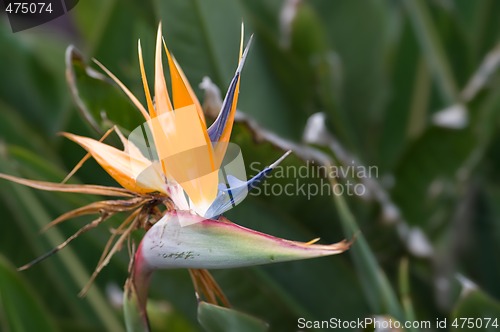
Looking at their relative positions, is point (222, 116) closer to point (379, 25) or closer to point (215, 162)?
point (215, 162)

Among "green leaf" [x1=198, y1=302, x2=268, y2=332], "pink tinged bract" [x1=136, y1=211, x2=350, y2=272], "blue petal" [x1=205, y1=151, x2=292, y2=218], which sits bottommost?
"green leaf" [x1=198, y1=302, x2=268, y2=332]

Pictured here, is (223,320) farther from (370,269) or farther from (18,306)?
(18,306)

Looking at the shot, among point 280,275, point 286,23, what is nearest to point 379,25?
point 286,23

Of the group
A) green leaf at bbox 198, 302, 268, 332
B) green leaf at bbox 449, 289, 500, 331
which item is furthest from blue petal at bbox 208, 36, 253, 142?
green leaf at bbox 449, 289, 500, 331

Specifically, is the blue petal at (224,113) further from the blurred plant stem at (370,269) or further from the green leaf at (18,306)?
the green leaf at (18,306)

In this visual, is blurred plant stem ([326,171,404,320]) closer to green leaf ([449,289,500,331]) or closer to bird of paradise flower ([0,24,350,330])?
green leaf ([449,289,500,331])

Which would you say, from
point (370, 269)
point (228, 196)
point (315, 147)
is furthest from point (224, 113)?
point (315, 147)

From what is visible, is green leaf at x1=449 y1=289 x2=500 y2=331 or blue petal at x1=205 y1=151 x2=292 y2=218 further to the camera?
green leaf at x1=449 y1=289 x2=500 y2=331

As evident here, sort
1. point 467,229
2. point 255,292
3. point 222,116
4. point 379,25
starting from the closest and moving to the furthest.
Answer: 1. point 222,116
2. point 255,292
3. point 467,229
4. point 379,25
